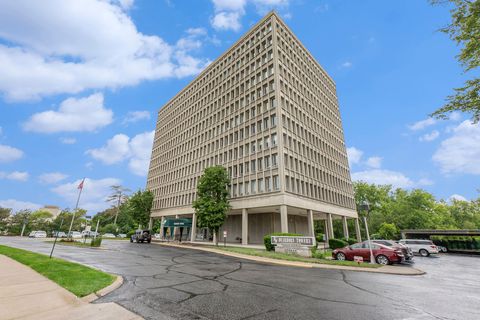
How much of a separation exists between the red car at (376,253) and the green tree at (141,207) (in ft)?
160

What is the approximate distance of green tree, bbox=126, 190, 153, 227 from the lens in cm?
5456

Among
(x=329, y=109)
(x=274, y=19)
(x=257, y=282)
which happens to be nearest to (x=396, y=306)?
(x=257, y=282)

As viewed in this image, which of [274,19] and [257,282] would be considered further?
[274,19]

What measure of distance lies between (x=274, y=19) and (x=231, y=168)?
27.4m

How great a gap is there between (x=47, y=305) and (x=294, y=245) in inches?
749

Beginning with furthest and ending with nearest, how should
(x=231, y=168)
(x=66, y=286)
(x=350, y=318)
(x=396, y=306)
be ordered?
(x=231, y=168), (x=66, y=286), (x=396, y=306), (x=350, y=318)

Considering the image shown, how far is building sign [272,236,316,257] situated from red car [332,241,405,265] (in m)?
2.54

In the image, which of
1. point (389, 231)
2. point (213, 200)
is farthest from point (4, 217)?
point (389, 231)

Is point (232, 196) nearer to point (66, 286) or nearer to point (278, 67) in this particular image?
point (278, 67)

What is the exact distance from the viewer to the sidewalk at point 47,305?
4.84 metres

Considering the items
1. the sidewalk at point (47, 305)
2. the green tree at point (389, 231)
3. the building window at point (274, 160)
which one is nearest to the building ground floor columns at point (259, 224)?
the building window at point (274, 160)

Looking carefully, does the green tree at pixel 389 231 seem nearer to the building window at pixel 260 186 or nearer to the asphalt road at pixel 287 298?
the building window at pixel 260 186

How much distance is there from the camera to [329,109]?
51000mm

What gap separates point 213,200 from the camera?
109 feet
